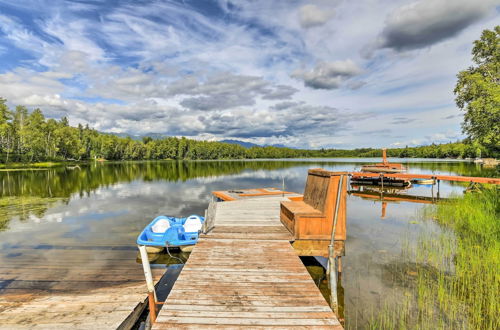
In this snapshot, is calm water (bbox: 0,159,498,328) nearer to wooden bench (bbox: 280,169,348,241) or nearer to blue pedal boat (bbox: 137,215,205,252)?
blue pedal boat (bbox: 137,215,205,252)

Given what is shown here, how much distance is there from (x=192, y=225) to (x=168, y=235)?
1.01m

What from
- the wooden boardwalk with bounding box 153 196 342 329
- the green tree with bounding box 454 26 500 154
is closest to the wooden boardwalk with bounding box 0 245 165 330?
the wooden boardwalk with bounding box 153 196 342 329

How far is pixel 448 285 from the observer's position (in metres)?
6.81

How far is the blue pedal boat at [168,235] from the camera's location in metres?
9.51

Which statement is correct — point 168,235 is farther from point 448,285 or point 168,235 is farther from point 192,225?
point 448,285

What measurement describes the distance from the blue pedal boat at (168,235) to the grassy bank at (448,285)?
671 centimetres

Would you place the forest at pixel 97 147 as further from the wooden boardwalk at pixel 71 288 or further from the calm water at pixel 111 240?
the wooden boardwalk at pixel 71 288

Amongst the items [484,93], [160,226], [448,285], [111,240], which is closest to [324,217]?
[448,285]

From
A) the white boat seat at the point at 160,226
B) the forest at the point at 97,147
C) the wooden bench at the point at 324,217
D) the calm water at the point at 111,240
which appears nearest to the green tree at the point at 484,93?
the forest at the point at 97,147

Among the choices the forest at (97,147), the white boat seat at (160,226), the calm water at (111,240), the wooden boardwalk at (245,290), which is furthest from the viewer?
the forest at (97,147)

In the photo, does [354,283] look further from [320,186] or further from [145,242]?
[145,242]

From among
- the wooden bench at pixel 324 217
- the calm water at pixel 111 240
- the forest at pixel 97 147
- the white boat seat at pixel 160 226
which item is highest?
the forest at pixel 97 147

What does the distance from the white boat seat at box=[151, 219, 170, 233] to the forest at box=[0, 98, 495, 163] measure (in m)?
27.8

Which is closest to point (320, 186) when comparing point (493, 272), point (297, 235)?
point (297, 235)
